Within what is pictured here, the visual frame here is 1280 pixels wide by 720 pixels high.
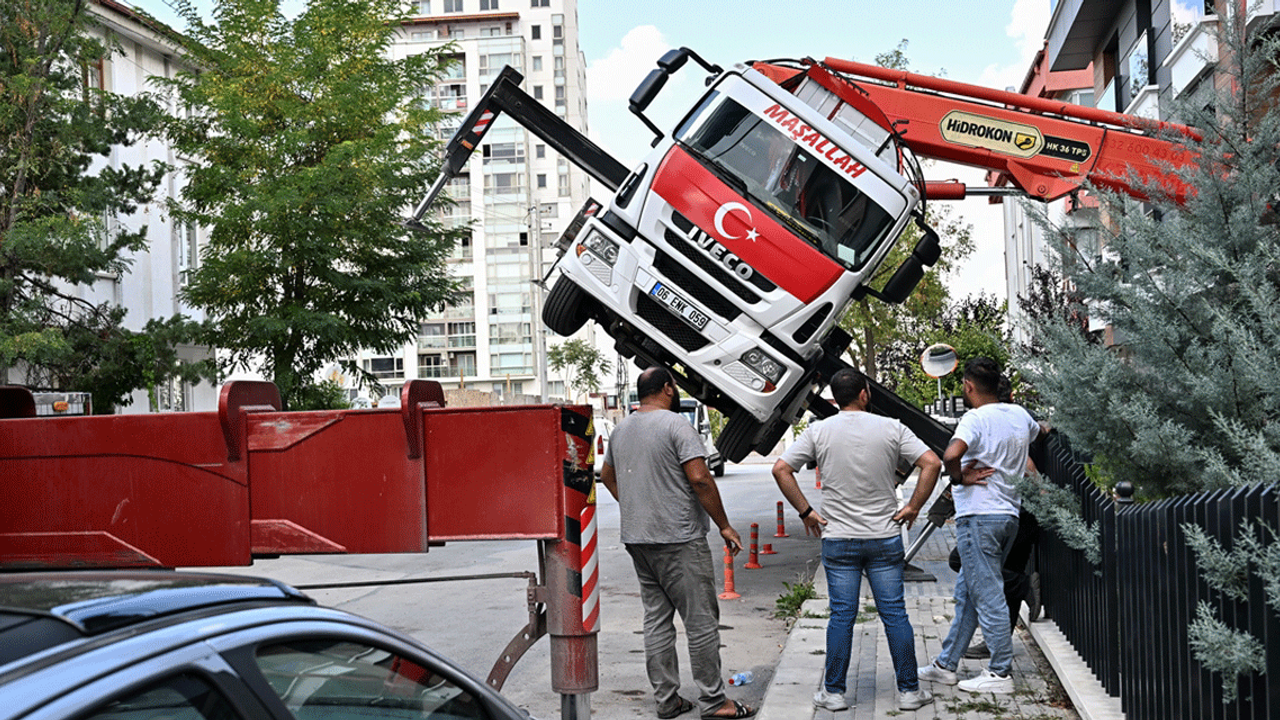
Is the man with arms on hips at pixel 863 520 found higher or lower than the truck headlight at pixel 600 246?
lower

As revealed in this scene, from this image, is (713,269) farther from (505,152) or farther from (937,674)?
(505,152)

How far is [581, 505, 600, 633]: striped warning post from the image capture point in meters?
5.89

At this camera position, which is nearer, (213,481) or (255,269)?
(213,481)

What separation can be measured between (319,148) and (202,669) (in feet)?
66.9

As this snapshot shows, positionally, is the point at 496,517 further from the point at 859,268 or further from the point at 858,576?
the point at 859,268

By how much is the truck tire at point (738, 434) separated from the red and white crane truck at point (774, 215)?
0.02 m

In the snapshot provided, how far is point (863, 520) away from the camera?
6375mm

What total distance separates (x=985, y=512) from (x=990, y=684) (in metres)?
0.93

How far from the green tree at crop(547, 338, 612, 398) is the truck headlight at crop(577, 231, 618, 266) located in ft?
247

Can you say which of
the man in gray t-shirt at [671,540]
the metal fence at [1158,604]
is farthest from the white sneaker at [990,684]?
the man in gray t-shirt at [671,540]

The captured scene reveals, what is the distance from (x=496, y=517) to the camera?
5727 millimetres

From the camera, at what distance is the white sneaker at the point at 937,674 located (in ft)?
22.9

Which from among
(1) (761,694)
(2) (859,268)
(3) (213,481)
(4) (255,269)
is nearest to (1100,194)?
(1) (761,694)

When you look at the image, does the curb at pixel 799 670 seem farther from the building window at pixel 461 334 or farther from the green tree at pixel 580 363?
the building window at pixel 461 334
